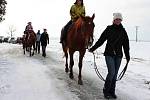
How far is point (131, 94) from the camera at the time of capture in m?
12.7

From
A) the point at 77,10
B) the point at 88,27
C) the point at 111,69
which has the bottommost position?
the point at 111,69

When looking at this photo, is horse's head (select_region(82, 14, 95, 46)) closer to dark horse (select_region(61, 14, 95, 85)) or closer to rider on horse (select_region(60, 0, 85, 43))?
dark horse (select_region(61, 14, 95, 85))

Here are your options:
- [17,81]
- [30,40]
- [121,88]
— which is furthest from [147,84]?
[30,40]

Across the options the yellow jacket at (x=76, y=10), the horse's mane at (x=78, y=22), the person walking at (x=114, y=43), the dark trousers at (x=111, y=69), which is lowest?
the dark trousers at (x=111, y=69)

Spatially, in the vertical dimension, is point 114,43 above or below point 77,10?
below

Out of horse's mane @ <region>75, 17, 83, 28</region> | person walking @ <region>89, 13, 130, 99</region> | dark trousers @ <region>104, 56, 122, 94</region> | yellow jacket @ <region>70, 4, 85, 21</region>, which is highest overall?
yellow jacket @ <region>70, 4, 85, 21</region>

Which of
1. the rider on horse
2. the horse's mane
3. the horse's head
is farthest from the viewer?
the rider on horse

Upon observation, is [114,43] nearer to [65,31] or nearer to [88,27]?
[88,27]

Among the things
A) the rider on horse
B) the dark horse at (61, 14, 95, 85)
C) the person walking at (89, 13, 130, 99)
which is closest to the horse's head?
the dark horse at (61, 14, 95, 85)

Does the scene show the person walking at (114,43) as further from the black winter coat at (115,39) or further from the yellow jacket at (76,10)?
the yellow jacket at (76,10)

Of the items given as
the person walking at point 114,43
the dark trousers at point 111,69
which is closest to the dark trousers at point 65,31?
the person walking at point 114,43

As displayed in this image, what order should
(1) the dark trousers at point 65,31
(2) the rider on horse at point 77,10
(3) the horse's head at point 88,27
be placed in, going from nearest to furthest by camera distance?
(3) the horse's head at point 88,27 < (2) the rider on horse at point 77,10 < (1) the dark trousers at point 65,31

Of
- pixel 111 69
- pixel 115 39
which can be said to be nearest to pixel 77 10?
pixel 115 39

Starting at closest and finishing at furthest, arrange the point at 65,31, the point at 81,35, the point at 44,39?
1. the point at 81,35
2. the point at 65,31
3. the point at 44,39
